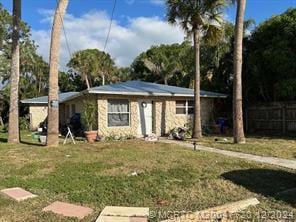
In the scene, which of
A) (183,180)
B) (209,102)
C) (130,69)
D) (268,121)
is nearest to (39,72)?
(130,69)

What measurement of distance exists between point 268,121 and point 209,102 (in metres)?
3.44

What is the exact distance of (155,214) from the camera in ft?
18.8

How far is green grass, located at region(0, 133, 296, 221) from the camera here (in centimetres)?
627

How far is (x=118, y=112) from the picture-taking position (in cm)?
1845

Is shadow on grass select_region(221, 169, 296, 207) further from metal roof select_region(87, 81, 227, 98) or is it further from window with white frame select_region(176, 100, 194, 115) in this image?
window with white frame select_region(176, 100, 194, 115)

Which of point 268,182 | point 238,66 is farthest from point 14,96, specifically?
point 268,182

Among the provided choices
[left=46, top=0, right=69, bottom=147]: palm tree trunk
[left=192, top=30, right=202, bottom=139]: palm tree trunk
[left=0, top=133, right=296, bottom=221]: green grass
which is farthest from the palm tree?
[left=0, top=133, right=296, bottom=221]: green grass

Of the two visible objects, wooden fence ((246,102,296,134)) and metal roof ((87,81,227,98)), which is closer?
metal roof ((87,81,227,98))

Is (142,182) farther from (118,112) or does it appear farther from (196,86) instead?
(118,112)

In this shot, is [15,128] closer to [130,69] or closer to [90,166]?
[90,166]

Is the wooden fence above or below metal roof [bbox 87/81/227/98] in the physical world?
below

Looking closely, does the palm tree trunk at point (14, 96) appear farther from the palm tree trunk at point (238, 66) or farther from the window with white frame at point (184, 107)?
the palm tree trunk at point (238, 66)

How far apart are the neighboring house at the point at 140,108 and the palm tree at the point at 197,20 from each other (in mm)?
2357
